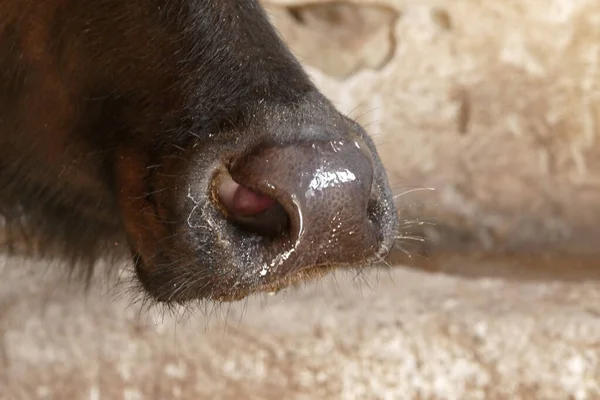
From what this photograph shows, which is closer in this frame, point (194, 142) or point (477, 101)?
point (194, 142)

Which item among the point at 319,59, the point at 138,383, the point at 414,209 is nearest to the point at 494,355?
the point at 138,383

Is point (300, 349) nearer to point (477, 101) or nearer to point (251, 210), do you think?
point (251, 210)

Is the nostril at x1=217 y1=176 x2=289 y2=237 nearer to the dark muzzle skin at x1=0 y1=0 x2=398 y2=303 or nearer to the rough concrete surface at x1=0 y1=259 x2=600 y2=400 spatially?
the dark muzzle skin at x1=0 y1=0 x2=398 y2=303

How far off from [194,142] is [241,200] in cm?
10

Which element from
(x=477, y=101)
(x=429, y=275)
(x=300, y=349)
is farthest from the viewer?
(x=477, y=101)

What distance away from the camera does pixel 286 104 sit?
3.06 ft

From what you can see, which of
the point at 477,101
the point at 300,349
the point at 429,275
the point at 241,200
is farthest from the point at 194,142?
the point at 477,101

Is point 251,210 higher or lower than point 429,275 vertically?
higher

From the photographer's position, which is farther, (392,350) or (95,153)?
(392,350)

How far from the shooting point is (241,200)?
873 millimetres

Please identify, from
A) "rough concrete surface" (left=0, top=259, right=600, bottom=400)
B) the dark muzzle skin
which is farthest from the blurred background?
the dark muzzle skin

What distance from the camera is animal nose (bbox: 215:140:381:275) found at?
33.8 inches

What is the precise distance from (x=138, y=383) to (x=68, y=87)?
56 centimetres

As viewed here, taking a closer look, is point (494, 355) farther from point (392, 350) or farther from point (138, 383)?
point (138, 383)
